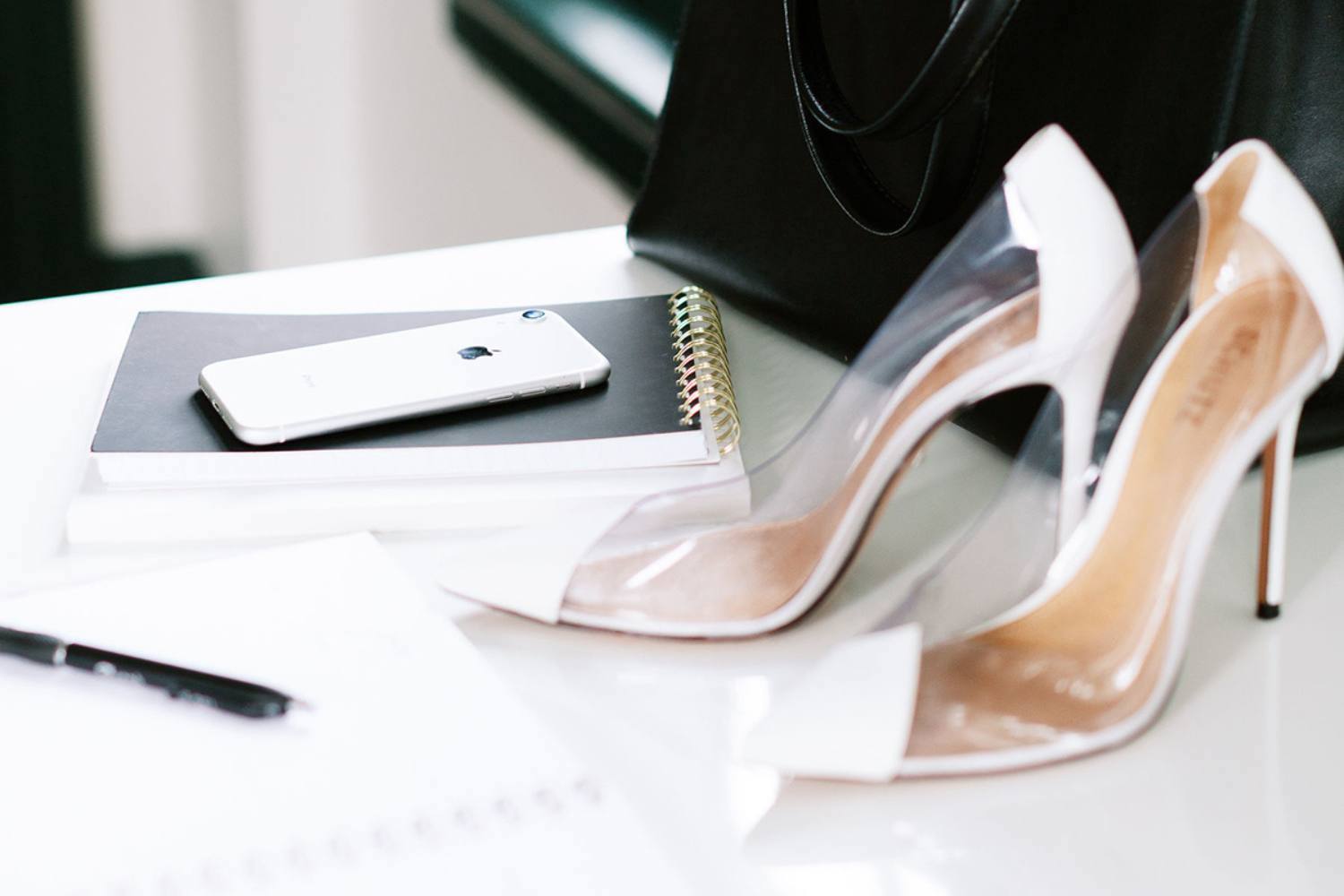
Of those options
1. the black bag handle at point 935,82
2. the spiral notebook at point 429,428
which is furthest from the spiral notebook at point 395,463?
the black bag handle at point 935,82

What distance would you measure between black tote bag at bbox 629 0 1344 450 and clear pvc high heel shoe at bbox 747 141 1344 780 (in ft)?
0.20

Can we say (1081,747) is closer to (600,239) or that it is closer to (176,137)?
(600,239)

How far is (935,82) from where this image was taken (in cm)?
46

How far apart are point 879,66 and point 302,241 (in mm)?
1228

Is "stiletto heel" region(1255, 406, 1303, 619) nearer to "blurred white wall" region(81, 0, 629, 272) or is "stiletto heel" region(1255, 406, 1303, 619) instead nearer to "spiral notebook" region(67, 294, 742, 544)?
"spiral notebook" region(67, 294, 742, 544)

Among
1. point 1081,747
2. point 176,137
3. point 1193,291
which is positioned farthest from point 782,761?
point 176,137

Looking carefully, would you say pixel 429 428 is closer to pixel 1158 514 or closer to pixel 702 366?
pixel 702 366

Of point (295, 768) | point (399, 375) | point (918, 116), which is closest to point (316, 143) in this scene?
point (399, 375)

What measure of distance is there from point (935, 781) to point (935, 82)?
0.23 m

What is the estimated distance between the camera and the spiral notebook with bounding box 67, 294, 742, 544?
1.58 feet

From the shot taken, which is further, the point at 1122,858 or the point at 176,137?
the point at 176,137

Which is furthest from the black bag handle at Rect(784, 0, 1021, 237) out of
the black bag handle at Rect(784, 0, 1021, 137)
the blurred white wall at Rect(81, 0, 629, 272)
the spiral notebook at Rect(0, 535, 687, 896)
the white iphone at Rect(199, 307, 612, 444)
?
the blurred white wall at Rect(81, 0, 629, 272)

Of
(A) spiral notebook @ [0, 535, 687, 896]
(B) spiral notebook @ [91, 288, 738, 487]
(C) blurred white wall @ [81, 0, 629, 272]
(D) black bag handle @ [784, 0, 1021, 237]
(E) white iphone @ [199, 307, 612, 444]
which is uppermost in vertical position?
(D) black bag handle @ [784, 0, 1021, 237]

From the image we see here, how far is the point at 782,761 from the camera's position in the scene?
35 cm
